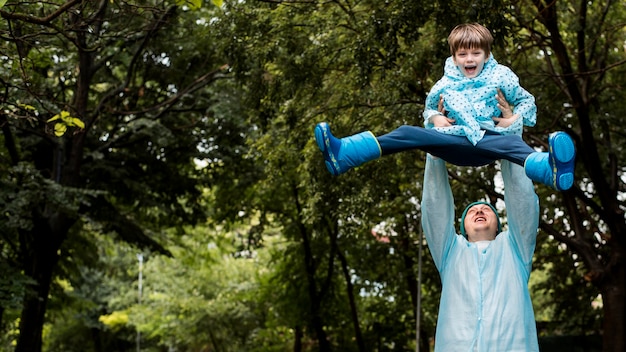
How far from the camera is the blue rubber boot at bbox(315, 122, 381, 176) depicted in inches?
166

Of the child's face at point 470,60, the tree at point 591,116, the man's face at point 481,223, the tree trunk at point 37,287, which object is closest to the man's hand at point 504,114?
the child's face at point 470,60

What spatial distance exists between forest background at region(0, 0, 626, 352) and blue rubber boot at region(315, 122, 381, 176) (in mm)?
3670

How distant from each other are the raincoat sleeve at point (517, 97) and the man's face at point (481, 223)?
1.68ft

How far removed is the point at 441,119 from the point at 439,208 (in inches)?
18.9

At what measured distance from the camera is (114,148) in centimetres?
1692

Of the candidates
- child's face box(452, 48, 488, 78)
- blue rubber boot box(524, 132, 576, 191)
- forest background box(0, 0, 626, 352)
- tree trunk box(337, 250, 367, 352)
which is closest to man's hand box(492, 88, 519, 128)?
child's face box(452, 48, 488, 78)

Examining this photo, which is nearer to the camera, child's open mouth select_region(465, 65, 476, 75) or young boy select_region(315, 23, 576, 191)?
young boy select_region(315, 23, 576, 191)

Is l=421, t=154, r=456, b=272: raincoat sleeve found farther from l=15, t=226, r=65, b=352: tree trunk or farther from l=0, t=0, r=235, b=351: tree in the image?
l=15, t=226, r=65, b=352: tree trunk

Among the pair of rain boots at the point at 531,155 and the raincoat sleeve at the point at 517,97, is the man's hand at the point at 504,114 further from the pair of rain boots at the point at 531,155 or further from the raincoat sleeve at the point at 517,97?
the pair of rain boots at the point at 531,155

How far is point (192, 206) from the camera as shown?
18.4 m

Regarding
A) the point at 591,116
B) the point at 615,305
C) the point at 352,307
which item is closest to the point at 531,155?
the point at 615,305

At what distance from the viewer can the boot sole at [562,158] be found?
390 centimetres

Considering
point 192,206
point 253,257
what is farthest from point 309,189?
point 253,257

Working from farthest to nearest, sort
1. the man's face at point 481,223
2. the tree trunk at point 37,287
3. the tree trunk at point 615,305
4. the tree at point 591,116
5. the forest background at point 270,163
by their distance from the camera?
the tree trunk at point 37,287
the tree trunk at point 615,305
the tree at point 591,116
the forest background at point 270,163
the man's face at point 481,223
